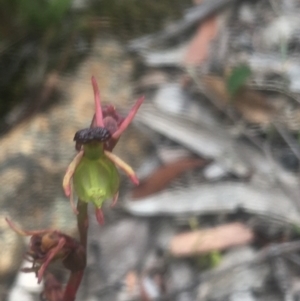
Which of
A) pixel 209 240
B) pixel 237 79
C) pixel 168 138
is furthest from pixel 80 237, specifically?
pixel 237 79

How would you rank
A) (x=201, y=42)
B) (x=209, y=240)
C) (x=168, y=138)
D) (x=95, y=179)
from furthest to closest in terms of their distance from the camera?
1. (x=201, y=42)
2. (x=168, y=138)
3. (x=209, y=240)
4. (x=95, y=179)

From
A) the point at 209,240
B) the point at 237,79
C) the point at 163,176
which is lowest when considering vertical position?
the point at 209,240

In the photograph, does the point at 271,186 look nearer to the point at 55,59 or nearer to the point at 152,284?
the point at 152,284

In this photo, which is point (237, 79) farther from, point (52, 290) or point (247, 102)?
point (52, 290)

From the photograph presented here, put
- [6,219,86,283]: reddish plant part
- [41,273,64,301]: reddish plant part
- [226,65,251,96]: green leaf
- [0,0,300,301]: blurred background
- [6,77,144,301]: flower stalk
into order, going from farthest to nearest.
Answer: [226,65,251,96]: green leaf
[0,0,300,301]: blurred background
[41,273,64,301]: reddish plant part
[6,219,86,283]: reddish plant part
[6,77,144,301]: flower stalk

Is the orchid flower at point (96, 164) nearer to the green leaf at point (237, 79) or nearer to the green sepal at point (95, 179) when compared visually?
the green sepal at point (95, 179)

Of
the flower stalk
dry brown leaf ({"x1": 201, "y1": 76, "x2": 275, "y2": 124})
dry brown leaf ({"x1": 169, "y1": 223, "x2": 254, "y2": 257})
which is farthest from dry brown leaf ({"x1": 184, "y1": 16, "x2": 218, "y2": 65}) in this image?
the flower stalk

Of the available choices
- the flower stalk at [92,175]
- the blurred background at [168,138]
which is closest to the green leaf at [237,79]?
the blurred background at [168,138]

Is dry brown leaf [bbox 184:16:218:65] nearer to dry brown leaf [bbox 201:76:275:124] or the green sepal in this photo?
dry brown leaf [bbox 201:76:275:124]
